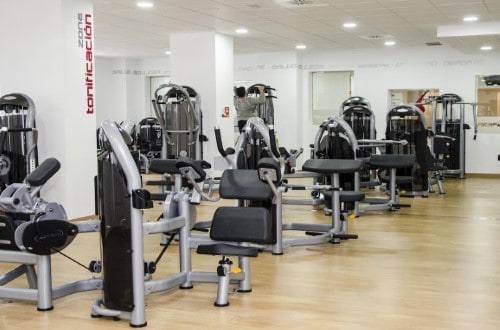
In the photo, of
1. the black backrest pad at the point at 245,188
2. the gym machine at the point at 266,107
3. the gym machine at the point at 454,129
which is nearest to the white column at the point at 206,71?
the gym machine at the point at 266,107

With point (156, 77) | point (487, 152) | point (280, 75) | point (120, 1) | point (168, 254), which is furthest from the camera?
point (156, 77)

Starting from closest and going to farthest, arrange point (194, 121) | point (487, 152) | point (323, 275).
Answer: point (323, 275) < point (194, 121) < point (487, 152)

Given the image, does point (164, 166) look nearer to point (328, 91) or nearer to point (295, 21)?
point (295, 21)

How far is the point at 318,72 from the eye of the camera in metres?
14.4

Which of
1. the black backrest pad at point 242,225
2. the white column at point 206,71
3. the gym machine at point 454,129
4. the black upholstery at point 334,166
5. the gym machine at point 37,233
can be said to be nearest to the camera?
the gym machine at point 37,233

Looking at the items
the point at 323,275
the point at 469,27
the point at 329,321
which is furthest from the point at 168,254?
the point at 469,27

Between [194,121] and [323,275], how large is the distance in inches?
213

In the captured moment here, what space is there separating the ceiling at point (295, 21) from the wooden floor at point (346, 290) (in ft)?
10.3

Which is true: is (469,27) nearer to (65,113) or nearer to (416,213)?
(416,213)

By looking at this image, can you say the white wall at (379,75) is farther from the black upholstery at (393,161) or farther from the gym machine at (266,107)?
the black upholstery at (393,161)

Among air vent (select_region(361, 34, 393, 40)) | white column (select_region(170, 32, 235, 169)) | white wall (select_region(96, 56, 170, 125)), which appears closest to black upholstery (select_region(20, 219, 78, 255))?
white column (select_region(170, 32, 235, 169))

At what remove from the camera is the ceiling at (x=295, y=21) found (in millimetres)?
8438

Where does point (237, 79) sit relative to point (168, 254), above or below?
above

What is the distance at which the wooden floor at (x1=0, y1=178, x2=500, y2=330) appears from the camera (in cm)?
391
